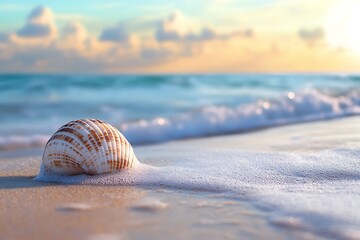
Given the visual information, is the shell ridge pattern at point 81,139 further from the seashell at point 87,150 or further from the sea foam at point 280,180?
the sea foam at point 280,180

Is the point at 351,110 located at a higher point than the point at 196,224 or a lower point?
higher

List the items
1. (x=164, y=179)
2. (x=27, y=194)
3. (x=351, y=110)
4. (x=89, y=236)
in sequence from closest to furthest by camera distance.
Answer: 1. (x=89, y=236)
2. (x=27, y=194)
3. (x=164, y=179)
4. (x=351, y=110)

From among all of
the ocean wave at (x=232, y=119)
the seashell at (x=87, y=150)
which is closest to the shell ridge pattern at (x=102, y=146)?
the seashell at (x=87, y=150)

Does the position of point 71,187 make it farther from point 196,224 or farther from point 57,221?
point 196,224

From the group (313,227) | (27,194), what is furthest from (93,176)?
(313,227)

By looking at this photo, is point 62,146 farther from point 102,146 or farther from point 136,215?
point 136,215

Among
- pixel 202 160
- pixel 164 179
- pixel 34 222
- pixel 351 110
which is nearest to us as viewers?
pixel 34 222

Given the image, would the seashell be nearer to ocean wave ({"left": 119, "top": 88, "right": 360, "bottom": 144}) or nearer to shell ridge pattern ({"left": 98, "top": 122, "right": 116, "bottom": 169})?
shell ridge pattern ({"left": 98, "top": 122, "right": 116, "bottom": 169})
